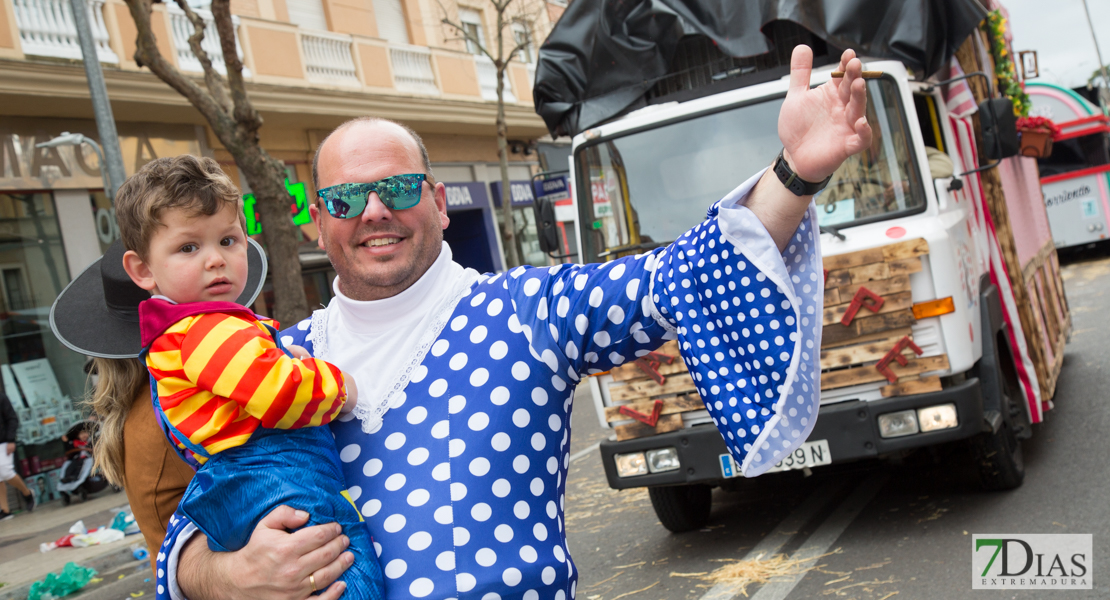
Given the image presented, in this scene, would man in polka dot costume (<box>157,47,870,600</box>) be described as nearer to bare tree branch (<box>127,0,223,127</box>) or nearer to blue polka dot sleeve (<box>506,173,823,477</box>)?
blue polka dot sleeve (<box>506,173,823,477</box>)

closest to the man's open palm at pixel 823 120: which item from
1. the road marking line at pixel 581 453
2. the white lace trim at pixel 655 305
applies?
the white lace trim at pixel 655 305

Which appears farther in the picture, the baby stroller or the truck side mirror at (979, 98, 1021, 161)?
the baby stroller

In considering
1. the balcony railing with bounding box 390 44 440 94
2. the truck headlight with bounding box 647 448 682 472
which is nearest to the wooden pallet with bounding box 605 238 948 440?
the truck headlight with bounding box 647 448 682 472

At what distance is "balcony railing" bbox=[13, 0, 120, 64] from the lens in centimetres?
1182

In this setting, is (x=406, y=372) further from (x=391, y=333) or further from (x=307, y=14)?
(x=307, y=14)

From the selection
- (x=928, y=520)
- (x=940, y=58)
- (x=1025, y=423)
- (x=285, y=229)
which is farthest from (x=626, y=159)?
(x=285, y=229)

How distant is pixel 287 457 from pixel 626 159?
382 cm

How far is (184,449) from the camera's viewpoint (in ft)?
6.53

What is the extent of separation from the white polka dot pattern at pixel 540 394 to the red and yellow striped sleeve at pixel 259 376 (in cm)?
12

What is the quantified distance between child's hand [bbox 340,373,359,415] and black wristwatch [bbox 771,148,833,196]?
37.9 inches

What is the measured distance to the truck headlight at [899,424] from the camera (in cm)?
454

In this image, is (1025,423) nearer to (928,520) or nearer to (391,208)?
(928,520)

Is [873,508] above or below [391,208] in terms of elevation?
below

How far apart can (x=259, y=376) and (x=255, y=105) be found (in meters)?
13.8
